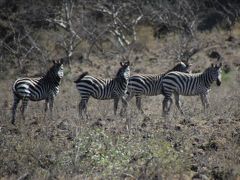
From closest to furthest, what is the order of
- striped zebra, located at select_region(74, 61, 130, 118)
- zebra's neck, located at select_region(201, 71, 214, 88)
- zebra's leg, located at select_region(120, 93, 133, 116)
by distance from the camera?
zebra's leg, located at select_region(120, 93, 133, 116) → striped zebra, located at select_region(74, 61, 130, 118) → zebra's neck, located at select_region(201, 71, 214, 88)

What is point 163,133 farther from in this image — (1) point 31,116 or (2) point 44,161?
(1) point 31,116

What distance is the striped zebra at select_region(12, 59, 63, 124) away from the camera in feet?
53.2

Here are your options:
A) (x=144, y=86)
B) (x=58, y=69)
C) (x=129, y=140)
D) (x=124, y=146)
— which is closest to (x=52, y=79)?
(x=58, y=69)

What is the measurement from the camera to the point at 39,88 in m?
16.5

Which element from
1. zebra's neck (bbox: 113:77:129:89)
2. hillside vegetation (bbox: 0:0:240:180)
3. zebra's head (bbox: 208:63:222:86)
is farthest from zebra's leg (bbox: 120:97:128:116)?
zebra's head (bbox: 208:63:222:86)

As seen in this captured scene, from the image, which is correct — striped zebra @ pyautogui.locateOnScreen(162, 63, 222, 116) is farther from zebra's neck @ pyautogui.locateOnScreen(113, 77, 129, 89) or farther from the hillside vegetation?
zebra's neck @ pyautogui.locateOnScreen(113, 77, 129, 89)

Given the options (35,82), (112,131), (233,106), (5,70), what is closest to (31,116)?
(35,82)

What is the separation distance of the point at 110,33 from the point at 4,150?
23.0 m

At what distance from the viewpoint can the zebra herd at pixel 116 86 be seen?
1633 centimetres

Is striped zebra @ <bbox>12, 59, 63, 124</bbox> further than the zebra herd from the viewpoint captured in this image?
No

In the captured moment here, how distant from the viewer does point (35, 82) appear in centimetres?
1650

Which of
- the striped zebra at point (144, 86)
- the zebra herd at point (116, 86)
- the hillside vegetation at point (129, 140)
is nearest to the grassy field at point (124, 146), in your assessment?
the hillside vegetation at point (129, 140)

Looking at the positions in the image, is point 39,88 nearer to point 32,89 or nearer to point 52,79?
point 32,89

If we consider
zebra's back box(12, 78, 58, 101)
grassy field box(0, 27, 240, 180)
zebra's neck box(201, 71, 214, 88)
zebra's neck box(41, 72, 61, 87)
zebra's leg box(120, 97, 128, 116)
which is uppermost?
zebra's neck box(201, 71, 214, 88)
